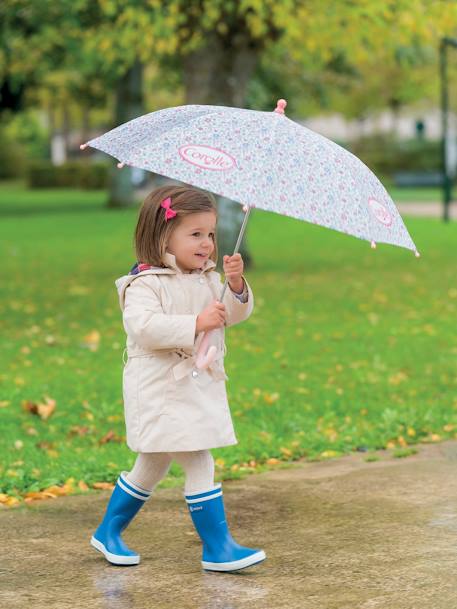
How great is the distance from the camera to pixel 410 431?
22.5 feet

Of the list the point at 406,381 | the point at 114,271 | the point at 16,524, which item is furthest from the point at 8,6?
the point at 16,524

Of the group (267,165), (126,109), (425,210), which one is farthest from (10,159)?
(267,165)

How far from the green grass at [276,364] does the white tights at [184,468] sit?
1337 mm

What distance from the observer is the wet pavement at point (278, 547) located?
4137 millimetres

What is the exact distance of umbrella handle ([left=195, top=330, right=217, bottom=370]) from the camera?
4.28m

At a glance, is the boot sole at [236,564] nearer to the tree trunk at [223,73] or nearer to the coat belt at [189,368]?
the coat belt at [189,368]

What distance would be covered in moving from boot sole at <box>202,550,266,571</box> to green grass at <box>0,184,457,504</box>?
1504 mm

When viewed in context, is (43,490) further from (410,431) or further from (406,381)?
(406,381)

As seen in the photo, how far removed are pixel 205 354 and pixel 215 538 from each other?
0.65 meters

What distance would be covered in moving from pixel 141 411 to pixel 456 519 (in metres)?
1.50

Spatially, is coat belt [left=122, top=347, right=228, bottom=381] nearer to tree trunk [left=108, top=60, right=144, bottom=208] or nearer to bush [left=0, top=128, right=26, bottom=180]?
tree trunk [left=108, top=60, right=144, bottom=208]

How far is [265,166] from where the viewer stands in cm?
408

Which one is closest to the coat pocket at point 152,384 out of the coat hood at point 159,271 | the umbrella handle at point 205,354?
the umbrella handle at point 205,354

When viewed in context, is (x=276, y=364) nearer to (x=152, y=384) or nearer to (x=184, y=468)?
(x=184, y=468)
